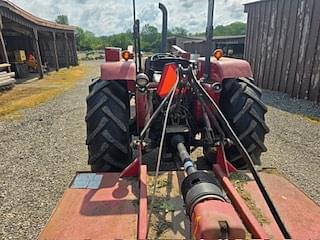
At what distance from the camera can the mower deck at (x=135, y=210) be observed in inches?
64.6

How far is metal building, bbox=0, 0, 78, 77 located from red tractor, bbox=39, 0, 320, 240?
973 centimetres

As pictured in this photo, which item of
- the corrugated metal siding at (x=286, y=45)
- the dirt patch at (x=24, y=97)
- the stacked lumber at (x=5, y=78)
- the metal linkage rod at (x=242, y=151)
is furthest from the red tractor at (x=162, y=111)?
the stacked lumber at (x=5, y=78)

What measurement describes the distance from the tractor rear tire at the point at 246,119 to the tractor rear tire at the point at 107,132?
3.49 ft

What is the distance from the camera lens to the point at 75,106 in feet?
25.0

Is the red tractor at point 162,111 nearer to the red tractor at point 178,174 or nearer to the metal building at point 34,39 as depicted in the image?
the red tractor at point 178,174

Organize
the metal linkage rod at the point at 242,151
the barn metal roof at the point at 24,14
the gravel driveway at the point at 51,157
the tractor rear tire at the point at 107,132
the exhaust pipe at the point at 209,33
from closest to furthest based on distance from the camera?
1. the metal linkage rod at the point at 242,151
2. the exhaust pipe at the point at 209,33
3. the tractor rear tire at the point at 107,132
4. the gravel driveway at the point at 51,157
5. the barn metal roof at the point at 24,14

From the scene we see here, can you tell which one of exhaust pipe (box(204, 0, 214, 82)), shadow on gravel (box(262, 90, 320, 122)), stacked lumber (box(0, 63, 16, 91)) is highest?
exhaust pipe (box(204, 0, 214, 82))

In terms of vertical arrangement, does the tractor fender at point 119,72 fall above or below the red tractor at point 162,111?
above

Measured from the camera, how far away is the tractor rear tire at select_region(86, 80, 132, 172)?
2.53m

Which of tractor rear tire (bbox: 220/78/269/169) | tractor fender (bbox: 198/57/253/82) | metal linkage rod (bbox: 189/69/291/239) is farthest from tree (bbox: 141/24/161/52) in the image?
metal linkage rod (bbox: 189/69/291/239)

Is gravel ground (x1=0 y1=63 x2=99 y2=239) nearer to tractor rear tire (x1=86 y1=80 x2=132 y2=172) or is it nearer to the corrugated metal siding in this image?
tractor rear tire (x1=86 y1=80 x2=132 y2=172)

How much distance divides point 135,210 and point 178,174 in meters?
0.55

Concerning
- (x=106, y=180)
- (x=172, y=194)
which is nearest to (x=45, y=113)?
(x=106, y=180)

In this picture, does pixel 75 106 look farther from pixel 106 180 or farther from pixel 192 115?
pixel 106 180
